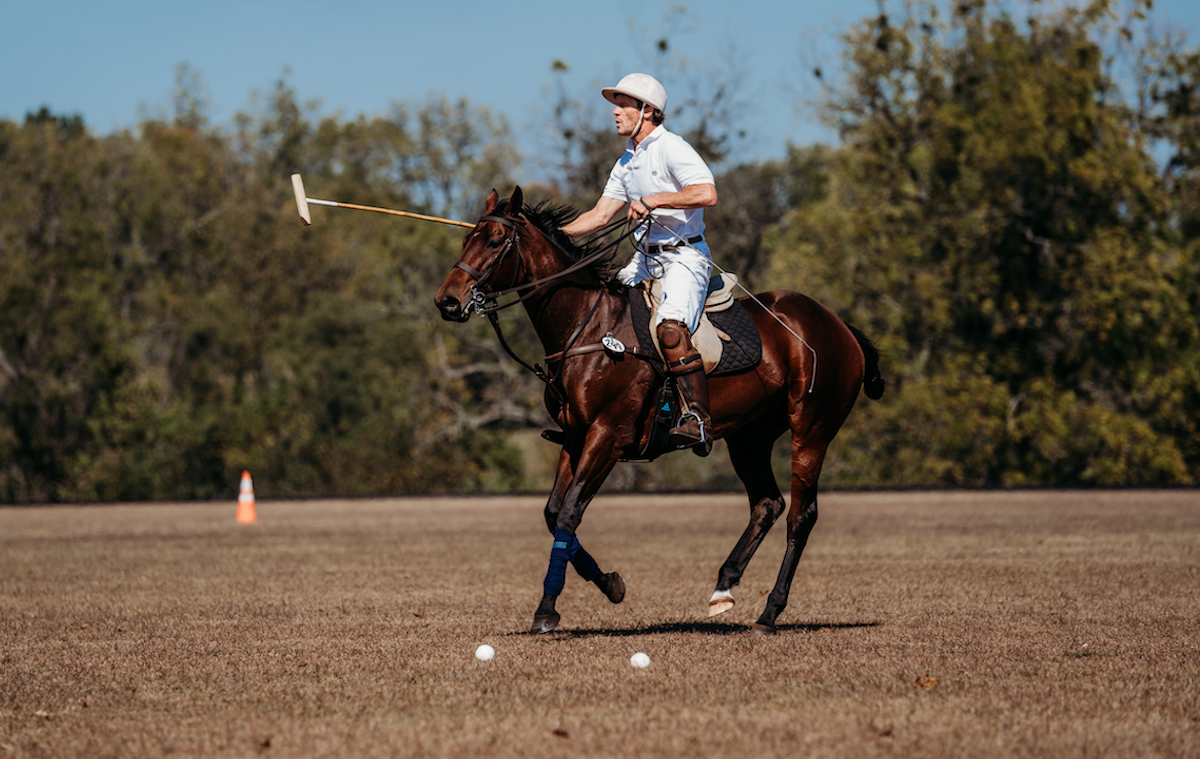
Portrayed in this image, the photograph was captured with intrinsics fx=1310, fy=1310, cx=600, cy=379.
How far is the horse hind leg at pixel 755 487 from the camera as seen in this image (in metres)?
9.46

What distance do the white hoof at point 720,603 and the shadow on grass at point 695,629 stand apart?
0.43ft

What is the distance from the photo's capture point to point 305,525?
72.6 ft

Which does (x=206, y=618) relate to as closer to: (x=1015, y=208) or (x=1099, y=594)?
(x=1099, y=594)

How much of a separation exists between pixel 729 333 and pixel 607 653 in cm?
263

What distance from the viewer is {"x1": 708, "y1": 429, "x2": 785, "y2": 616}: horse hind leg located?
9.46 meters

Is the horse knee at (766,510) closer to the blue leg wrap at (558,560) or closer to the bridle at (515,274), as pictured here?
the blue leg wrap at (558,560)

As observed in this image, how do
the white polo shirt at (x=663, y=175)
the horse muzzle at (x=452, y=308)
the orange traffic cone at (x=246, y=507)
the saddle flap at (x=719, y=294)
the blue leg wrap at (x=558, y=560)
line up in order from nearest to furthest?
the horse muzzle at (x=452, y=308) → the blue leg wrap at (x=558, y=560) → the white polo shirt at (x=663, y=175) → the saddle flap at (x=719, y=294) → the orange traffic cone at (x=246, y=507)

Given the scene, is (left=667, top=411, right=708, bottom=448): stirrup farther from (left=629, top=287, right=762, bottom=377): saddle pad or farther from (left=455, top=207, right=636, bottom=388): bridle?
(left=455, top=207, right=636, bottom=388): bridle

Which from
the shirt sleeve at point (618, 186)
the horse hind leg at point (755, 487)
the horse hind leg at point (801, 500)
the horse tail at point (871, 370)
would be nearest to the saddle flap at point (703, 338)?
the shirt sleeve at point (618, 186)

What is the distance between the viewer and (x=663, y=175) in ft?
29.6

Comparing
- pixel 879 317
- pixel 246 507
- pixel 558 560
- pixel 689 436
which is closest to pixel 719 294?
pixel 689 436

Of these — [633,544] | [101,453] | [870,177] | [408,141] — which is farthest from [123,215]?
[633,544]

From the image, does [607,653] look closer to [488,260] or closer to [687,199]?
[488,260]

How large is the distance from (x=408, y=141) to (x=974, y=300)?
33243mm
